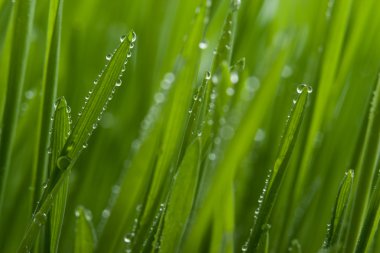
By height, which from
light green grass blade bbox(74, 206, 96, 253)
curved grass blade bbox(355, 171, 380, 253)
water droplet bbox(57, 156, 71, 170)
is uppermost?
curved grass blade bbox(355, 171, 380, 253)

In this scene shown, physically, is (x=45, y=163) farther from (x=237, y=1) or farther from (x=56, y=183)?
(x=237, y=1)

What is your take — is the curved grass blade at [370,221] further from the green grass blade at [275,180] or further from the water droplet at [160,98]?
the water droplet at [160,98]

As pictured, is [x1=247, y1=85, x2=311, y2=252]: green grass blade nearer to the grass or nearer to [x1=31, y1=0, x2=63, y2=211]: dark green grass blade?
the grass

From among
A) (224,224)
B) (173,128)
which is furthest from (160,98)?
(224,224)

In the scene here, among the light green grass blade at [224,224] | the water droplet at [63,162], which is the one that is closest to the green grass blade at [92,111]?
the water droplet at [63,162]

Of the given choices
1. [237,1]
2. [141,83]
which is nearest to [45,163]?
[237,1]

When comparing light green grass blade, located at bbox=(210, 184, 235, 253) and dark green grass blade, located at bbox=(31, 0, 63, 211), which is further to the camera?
dark green grass blade, located at bbox=(31, 0, 63, 211)

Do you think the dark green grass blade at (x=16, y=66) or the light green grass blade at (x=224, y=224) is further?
the dark green grass blade at (x=16, y=66)

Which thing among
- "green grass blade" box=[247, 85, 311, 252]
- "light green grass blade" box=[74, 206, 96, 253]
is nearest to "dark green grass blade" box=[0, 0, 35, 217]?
"light green grass blade" box=[74, 206, 96, 253]
